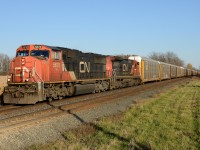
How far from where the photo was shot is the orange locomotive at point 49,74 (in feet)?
50.2

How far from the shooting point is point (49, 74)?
1655cm

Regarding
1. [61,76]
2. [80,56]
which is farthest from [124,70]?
[61,76]

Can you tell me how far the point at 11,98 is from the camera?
1525 cm

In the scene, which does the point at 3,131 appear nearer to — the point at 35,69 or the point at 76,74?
the point at 35,69

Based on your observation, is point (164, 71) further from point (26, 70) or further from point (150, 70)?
point (26, 70)

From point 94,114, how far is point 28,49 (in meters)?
6.24

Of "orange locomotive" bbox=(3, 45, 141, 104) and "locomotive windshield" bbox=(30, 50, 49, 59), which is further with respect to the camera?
"locomotive windshield" bbox=(30, 50, 49, 59)

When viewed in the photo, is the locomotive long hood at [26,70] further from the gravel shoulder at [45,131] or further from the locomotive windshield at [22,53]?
the gravel shoulder at [45,131]

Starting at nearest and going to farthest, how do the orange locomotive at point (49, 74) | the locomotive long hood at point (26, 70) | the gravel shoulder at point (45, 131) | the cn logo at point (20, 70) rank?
the gravel shoulder at point (45, 131)
the orange locomotive at point (49, 74)
the locomotive long hood at point (26, 70)
the cn logo at point (20, 70)

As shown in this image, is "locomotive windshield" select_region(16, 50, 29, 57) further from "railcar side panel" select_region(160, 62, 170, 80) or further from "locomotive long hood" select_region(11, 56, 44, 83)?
"railcar side panel" select_region(160, 62, 170, 80)

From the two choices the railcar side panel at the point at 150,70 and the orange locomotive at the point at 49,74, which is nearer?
the orange locomotive at the point at 49,74

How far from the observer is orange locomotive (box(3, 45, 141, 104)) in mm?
15312

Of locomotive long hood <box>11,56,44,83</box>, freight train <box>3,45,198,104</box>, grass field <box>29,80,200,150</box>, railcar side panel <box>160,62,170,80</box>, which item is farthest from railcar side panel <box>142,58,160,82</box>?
grass field <box>29,80,200,150</box>

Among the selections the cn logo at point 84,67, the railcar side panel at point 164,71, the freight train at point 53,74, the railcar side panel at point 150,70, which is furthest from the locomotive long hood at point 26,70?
the railcar side panel at point 164,71
